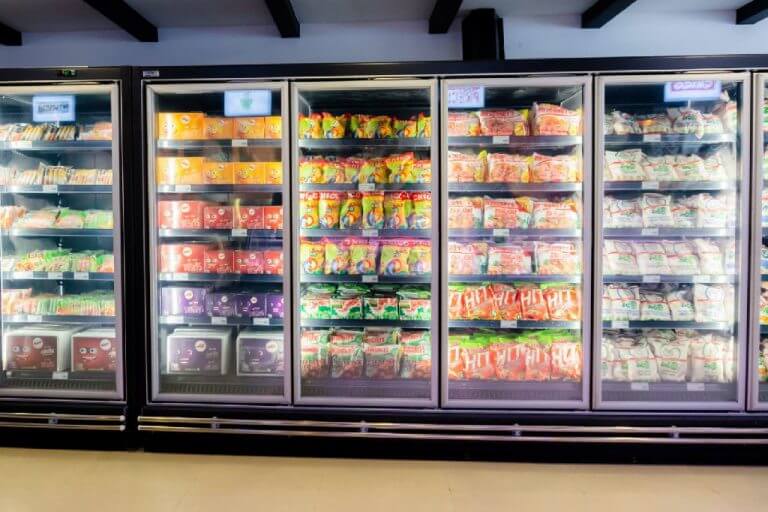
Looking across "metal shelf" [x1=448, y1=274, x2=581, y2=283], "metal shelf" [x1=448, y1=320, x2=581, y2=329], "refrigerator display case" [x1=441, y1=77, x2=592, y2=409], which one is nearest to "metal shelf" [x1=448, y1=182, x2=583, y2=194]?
"refrigerator display case" [x1=441, y1=77, x2=592, y2=409]

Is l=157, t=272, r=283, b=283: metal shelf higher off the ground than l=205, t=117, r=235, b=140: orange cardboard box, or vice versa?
l=205, t=117, r=235, b=140: orange cardboard box

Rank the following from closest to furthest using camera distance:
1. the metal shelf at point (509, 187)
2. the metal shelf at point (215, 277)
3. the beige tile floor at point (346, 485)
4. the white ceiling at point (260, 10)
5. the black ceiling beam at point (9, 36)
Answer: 1. the beige tile floor at point (346, 485)
2. the metal shelf at point (509, 187)
3. the metal shelf at point (215, 277)
4. the white ceiling at point (260, 10)
5. the black ceiling beam at point (9, 36)

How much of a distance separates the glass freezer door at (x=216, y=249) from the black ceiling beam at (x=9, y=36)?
1.43 m

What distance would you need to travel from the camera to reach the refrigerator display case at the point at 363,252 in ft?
7.57

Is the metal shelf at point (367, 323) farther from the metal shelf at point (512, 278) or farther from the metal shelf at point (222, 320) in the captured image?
the metal shelf at point (512, 278)

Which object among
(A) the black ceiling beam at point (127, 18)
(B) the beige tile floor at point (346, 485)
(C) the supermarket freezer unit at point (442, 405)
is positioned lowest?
(B) the beige tile floor at point (346, 485)

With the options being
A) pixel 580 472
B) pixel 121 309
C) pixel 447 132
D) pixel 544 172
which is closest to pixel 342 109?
pixel 447 132

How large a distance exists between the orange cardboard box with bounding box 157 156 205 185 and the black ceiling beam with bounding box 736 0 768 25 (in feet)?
11.4

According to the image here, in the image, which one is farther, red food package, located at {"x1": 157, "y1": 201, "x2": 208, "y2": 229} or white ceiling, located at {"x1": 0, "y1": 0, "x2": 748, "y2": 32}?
white ceiling, located at {"x1": 0, "y1": 0, "x2": 748, "y2": 32}

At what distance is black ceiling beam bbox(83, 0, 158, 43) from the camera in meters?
2.45

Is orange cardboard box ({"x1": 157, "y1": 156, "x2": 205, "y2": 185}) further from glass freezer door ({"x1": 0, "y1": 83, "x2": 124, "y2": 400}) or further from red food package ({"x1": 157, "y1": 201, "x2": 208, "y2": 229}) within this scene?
glass freezer door ({"x1": 0, "y1": 83, "x2": 124, "y2": 400})

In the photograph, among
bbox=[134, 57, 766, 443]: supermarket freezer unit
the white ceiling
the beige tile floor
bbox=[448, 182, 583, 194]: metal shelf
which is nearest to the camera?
the beige tile floor

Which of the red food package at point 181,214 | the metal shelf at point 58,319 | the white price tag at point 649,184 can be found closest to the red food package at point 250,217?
the red food package at point 181,214

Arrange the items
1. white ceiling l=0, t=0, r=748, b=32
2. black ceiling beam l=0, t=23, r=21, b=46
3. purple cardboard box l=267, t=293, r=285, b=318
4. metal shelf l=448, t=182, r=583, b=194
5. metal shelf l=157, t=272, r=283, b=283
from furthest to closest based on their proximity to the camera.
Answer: black ceiling beam l=0, t=23, r=21, b=46 < white ceiling l=0, t=0, r=748, b=32 < purple cardboard box l=267, t=293, r=285, b=318 < metal shelf l=157, t=272, r=283, b=283 < metal shelf l=448, t=182, r=583, b=194
